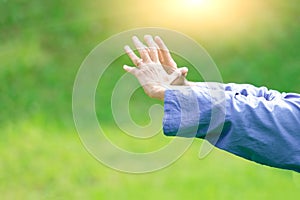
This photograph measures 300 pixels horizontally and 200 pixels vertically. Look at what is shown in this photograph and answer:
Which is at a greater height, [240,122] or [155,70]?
[155,70]

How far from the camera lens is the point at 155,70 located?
1.19 meters

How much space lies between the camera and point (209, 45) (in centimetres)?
355

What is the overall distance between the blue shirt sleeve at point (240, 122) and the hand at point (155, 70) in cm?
4

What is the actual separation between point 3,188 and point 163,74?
159cm

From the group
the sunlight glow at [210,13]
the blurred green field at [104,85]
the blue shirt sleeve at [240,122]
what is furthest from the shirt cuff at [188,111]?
the sunlight glow at [210,13]

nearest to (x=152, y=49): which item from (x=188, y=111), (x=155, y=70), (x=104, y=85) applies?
(x=155, y=70)

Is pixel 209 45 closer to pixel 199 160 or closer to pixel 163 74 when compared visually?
pixel 199 160

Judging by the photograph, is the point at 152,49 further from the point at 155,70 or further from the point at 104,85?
the point at 104,85

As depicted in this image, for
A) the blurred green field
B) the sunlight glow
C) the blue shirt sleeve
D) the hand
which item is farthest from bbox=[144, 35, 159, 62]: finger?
the sunlight glow

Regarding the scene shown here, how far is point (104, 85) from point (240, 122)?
2.24m

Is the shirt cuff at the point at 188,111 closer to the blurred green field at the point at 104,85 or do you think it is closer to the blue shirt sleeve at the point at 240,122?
the blue shirt sleeve at the point at 240,122

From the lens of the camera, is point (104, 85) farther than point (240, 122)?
Yes

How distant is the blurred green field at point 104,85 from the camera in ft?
8.61

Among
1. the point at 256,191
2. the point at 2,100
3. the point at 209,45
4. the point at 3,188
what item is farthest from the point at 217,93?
the point at 209,45
